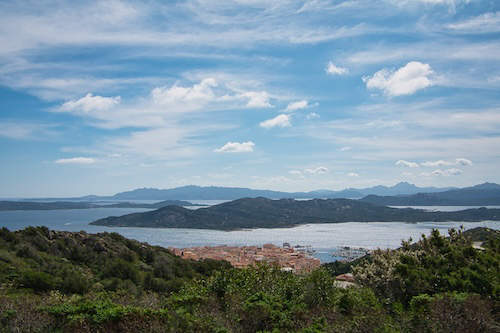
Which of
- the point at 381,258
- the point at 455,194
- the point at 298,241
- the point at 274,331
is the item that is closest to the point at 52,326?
the point at 274,331

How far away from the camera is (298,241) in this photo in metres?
69.9

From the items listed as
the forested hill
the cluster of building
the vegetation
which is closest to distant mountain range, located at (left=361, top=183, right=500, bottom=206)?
the forested hill

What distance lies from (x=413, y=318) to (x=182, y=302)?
12.8 feet

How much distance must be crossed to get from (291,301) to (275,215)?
4260 inches

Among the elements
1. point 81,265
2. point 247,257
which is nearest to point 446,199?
point 247,257

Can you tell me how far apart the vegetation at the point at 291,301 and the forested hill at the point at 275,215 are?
86.3m

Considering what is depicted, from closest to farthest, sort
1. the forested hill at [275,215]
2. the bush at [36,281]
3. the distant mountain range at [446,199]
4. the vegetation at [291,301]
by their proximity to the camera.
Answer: the vegetation at [291,301] → the bush at [36,281] → the forested hill at [275,215] → the distant mountain range at [446,199]

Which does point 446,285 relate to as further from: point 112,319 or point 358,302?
point 112,319

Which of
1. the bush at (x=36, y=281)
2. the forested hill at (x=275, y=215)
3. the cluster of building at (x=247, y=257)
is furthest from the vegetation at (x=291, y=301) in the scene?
the forested hill at (x=275, y=215)

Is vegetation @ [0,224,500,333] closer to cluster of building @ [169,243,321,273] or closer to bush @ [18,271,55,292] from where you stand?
bush @ [18,271,55,292]

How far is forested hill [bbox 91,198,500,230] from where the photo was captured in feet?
318

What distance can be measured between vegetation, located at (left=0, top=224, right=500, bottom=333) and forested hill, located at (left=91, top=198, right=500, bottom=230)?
86.3 m

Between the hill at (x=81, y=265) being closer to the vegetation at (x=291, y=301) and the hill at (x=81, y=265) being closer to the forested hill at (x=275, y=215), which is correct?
the vegetation at (x=291, y=301)

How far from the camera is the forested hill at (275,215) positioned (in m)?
96.8
